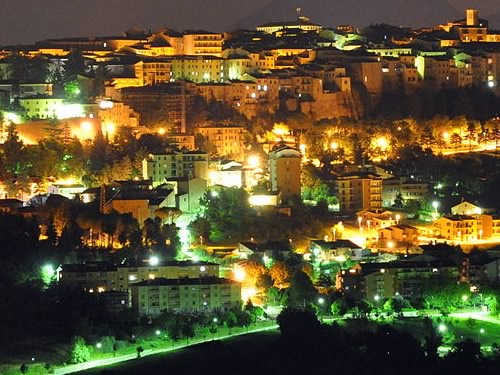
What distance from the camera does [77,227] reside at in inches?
1129

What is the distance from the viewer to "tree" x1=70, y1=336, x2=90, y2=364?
24406 millimetres

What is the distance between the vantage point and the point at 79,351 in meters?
24.4

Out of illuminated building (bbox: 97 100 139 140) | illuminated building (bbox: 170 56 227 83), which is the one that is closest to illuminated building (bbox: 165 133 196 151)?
illuminated building (bbox: 97 100 139 140)

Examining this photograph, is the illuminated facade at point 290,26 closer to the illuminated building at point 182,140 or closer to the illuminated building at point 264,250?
the illuminated building at point 182,140

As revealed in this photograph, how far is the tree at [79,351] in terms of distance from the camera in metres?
24.4

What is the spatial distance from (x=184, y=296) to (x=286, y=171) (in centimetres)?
613

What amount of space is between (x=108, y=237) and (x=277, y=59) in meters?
10.1

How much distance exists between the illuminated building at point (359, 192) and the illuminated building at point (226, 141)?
97.2 inches

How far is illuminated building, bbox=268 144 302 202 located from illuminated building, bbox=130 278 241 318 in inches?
219

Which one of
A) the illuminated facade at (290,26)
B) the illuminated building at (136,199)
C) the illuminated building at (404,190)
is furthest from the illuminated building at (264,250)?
the illuminated facade at (290,26)

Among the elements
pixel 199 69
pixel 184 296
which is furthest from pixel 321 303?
pixel 199 69

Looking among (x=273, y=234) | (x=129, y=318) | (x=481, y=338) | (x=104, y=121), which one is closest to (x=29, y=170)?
(x=104, y=121)

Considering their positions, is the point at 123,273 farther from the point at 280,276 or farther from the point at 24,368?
the point at 24,368

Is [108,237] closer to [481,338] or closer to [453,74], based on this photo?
[481,338]
